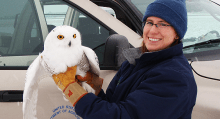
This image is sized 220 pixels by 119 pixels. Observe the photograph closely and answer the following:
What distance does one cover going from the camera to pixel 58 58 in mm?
1077

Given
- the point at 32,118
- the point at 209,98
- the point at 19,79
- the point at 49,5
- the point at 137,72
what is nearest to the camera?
the point at 137,72

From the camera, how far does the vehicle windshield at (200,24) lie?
6.19 feet

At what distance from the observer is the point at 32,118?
4.28 feet

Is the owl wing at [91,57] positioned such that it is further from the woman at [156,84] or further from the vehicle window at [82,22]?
the vehicle window at [82,22]

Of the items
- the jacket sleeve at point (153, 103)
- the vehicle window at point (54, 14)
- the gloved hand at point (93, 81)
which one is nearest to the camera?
the jacket sleeve at point (153, 103)

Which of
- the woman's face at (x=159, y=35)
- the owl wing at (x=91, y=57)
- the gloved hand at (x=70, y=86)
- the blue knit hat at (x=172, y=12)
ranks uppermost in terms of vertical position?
the blue knit hat at (x=172, y=12)

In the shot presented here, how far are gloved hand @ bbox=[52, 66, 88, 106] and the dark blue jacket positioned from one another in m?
0.04

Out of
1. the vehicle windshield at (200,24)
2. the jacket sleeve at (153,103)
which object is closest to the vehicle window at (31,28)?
the vehicle windshield at (200,24)

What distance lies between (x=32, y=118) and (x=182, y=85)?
104cm

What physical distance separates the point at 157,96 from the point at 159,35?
40cm

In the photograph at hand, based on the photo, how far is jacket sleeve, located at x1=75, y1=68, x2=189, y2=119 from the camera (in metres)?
0.85

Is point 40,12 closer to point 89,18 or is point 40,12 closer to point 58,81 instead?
point 89,18

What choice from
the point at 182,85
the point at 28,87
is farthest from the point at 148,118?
the point at 28,87

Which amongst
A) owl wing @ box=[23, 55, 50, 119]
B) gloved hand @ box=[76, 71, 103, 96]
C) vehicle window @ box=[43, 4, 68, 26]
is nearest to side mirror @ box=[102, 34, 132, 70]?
gloved hand @ box=[76, 71, 103, 96]
